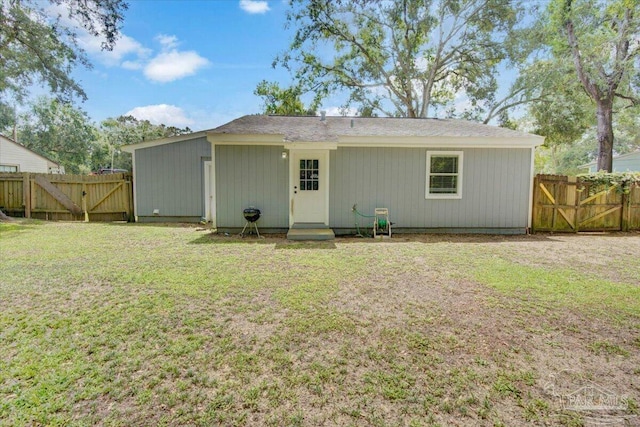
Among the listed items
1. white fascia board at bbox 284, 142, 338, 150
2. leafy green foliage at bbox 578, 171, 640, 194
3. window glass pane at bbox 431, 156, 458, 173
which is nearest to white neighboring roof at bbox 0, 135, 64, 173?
white fascia board at bbox 284, 142, 338, 150

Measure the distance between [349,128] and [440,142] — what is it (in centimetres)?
241

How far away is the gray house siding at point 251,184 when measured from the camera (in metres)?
8.11

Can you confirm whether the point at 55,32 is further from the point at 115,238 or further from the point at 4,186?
the point at 115,238

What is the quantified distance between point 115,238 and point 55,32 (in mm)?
9527

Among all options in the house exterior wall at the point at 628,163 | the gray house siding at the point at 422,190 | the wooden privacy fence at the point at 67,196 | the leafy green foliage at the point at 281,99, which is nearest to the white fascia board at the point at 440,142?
the gray house siding at the point at 422,190

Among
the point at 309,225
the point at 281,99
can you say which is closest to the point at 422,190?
the point at 309,225

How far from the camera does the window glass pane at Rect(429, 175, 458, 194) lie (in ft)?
27.9

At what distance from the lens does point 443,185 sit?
8539mm

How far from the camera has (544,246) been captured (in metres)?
7.14

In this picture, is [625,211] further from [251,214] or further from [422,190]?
[251,214]

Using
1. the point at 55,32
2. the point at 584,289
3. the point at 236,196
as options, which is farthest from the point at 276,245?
the point at 55,32

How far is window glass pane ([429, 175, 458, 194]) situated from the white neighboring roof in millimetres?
21629

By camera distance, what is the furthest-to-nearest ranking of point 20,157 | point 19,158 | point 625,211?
1. point 20,157
2. point 19,158
3. point 625,211

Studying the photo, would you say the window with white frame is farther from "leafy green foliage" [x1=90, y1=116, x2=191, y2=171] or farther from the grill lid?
the grill lid
